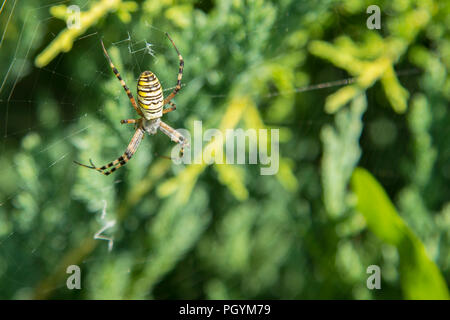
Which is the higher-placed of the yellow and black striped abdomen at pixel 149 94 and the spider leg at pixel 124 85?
the spider leg at pixel 124 85

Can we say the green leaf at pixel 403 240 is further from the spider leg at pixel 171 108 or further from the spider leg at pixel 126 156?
the spider leg at pixel 126 156

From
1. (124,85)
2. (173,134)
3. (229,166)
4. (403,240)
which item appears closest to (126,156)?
(173,134)

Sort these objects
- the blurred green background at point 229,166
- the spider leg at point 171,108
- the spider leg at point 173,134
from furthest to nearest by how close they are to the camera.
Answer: the spider leg at point 173,134 < the spider leg at point 171,108 < the blurred green background at point 229,166

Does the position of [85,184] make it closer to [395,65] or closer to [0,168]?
[0,168]

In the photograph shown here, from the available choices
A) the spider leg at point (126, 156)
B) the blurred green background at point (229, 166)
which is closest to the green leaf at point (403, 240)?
the blurred green background at point (229, 166)

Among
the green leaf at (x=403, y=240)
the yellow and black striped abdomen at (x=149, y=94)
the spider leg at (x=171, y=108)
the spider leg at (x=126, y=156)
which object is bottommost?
the green leaf at (x=403, y=240)

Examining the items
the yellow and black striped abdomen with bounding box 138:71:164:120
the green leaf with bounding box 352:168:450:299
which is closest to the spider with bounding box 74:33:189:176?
the yellow and black striped abdomen with bounding box 138:71:164:120
